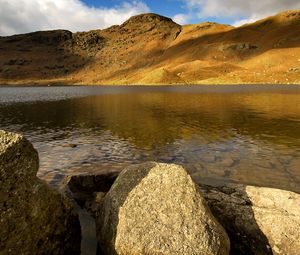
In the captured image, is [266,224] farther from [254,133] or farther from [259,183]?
[254,133]

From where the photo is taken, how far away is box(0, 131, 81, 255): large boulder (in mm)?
9227

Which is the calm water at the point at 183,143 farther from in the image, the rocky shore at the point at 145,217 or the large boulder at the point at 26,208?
the large boulder at the point at 26,208

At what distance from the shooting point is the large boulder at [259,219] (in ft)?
35.6

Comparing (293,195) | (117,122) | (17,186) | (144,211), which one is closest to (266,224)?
(293,195)

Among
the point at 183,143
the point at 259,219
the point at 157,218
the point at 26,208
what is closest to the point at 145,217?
the point at 157,218

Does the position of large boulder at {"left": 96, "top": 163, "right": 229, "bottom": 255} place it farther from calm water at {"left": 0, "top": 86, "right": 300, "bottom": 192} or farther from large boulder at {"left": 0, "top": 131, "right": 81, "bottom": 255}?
calm water at {"left": 0, "top": 86, "right": 300, "bottom": 192}

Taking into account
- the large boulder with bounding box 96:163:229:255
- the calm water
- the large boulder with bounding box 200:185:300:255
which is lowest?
the calm water

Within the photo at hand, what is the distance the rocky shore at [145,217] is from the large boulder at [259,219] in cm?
3

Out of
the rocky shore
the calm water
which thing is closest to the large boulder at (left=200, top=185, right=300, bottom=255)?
the rocky shore

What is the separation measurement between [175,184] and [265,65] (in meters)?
183

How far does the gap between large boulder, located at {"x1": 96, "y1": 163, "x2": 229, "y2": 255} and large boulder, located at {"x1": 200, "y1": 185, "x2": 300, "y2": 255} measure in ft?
5.43

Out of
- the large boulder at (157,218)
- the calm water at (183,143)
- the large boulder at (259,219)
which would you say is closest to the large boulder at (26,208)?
the large boulder at (157,218)

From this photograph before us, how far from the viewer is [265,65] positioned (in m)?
180

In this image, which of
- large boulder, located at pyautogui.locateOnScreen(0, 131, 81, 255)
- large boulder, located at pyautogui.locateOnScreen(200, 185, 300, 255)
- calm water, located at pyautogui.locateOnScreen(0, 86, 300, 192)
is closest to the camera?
large boulder, located at pyautogui.locateOnScreen(0, 131, 81, 255)
